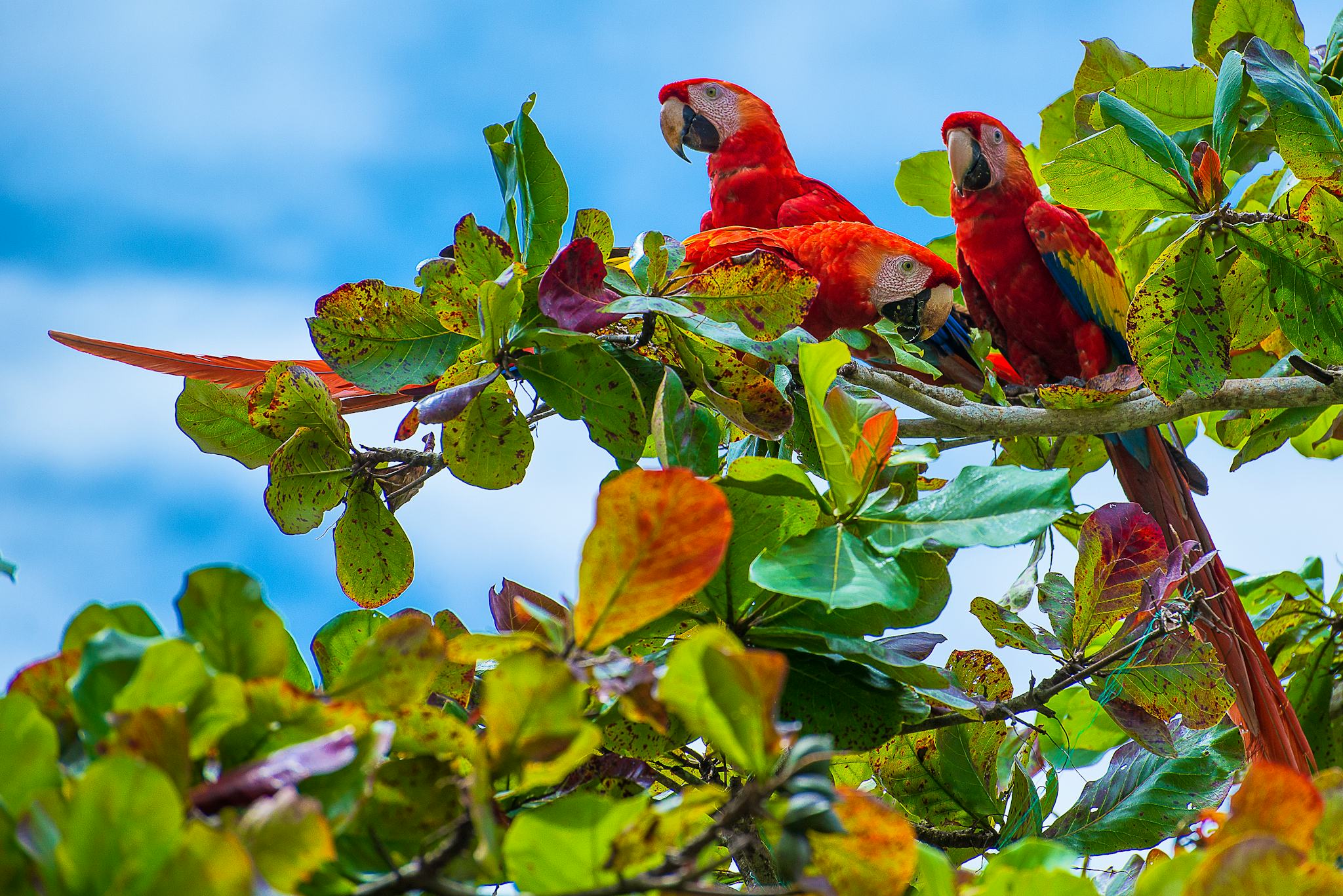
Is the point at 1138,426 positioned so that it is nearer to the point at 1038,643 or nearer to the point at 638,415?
the point at 1038,643

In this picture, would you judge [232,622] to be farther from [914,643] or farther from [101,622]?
[914,643]

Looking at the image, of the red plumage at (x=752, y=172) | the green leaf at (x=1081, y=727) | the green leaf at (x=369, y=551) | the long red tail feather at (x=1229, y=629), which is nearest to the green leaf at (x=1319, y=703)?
the long red tail feather at (x=1229, y=629)

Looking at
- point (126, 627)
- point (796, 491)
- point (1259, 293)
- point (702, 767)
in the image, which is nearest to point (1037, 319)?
point (1259, 293)

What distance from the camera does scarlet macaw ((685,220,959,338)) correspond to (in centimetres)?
133

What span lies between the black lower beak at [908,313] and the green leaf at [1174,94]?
0.38 meters

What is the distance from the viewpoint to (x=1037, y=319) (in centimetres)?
178

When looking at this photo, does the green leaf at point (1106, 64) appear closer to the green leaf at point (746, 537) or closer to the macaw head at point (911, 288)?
the macaw head at point (911, 288)

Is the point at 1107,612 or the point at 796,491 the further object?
the point at 1107,612

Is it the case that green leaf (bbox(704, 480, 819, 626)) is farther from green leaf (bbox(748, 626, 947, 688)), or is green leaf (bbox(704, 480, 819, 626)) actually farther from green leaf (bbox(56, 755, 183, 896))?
green leaf (bbox(56, 755, 183, 896))

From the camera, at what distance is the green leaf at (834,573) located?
478 millimetres

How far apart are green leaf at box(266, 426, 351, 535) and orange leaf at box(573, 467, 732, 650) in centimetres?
47

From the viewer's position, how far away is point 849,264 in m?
Answer: 1.33

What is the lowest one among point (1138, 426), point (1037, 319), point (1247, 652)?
point (1247, 652)

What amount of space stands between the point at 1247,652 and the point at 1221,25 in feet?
2.61
